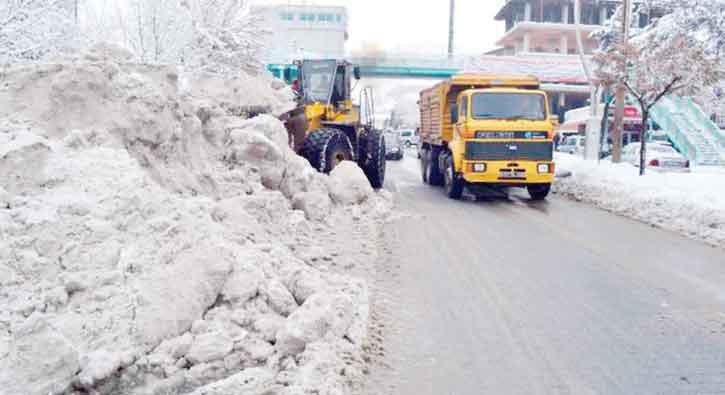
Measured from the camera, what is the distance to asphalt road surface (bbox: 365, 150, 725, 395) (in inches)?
178

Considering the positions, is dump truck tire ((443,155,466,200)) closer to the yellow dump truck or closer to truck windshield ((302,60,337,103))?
the yellow dump truck

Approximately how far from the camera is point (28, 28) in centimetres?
1361

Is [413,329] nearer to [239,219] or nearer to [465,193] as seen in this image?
[239,219]

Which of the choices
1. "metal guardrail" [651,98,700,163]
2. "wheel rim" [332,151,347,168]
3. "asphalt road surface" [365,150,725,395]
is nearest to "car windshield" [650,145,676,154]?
"metal guardrail" [651,98,700,163]

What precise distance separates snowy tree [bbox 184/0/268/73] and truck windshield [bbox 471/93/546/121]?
14.1m

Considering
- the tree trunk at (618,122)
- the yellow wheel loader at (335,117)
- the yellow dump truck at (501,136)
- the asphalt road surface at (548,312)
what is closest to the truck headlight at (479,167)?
the yellow dump truck at (501,136)

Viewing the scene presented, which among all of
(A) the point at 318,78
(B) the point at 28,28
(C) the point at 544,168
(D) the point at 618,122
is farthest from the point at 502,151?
(B) the point at 28,28

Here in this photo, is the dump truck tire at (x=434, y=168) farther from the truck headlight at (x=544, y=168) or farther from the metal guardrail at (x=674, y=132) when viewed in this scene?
the metal guardrail at (x=674, y=132)

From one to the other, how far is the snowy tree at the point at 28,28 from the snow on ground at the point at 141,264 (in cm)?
707

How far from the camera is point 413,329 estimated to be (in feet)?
17.9

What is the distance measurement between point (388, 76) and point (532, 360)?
4922 cm

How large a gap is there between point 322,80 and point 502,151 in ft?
14.8

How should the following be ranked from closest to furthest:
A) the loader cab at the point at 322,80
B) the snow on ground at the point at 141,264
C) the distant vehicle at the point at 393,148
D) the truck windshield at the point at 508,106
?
the snow on ground at the point at 141,264, the truck windshield at the point at 508,106, the loader cab at the point at 322,80, the distant vehicle at the point at 393,148

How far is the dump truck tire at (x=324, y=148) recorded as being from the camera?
12070mm
